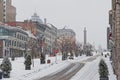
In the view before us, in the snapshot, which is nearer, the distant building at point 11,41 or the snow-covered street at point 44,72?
the snow-covered street at point 44,72

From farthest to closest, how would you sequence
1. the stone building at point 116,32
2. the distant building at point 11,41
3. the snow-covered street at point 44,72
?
the distant building at point 11,41 → the snow-covered street at point 44,72 → the stone building at point 116,32

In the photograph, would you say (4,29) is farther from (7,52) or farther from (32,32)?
(32,32)

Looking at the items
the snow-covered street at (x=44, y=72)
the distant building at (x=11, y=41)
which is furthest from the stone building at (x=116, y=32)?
the distant building at (x=11, y=41)

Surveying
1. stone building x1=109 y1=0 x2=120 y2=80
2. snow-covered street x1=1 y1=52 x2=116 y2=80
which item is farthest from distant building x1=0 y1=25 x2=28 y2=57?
stone building x1=109 y1=0 x2=120 y2=80

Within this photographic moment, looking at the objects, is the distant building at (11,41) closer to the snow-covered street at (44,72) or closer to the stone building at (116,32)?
the snow-covered street at (44,72)

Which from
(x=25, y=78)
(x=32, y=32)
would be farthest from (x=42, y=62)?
(x=32, y=32)

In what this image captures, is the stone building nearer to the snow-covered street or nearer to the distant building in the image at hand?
the snow-covered street

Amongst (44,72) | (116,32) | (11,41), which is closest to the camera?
(116,32)

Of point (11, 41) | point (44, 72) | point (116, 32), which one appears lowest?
point (44, 72)

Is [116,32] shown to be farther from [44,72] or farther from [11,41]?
[11,41]

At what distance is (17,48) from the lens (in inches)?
5925

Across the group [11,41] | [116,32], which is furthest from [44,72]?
[11,41]

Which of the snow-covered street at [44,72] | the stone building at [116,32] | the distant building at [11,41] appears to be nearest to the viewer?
the stone building at [116,32]

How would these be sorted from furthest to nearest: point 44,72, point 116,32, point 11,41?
point 11,41
point 44,72
point 116,32
